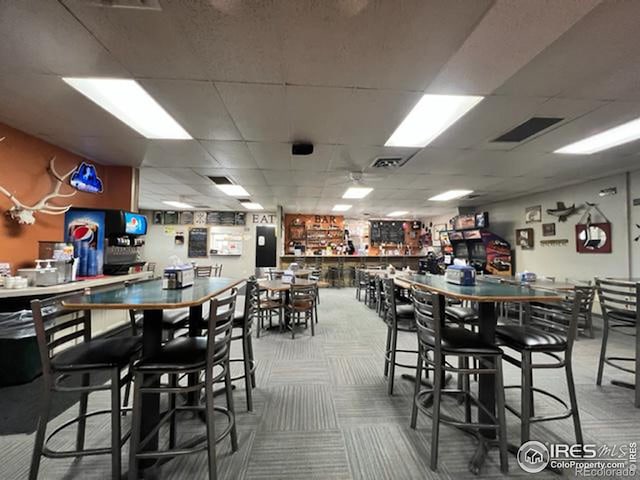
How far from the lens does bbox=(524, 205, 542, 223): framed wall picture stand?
6492mm

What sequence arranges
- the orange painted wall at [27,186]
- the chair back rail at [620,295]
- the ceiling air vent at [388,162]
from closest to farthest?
the chair back rail at [620,295] < the orange painted wall at [27,186] < the ceiling air vent at [388,162]

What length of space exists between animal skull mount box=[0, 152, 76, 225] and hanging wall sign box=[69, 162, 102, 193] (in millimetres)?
74

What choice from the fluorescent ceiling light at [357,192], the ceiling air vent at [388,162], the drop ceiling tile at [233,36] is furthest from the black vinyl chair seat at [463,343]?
the fluorescent ceiling light at [357,192]

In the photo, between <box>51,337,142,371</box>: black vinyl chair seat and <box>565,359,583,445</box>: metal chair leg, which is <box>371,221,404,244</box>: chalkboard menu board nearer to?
<box>565,359,583,445</box>: metal chair leg

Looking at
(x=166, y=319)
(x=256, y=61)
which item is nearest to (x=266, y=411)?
(x=166, y=319)

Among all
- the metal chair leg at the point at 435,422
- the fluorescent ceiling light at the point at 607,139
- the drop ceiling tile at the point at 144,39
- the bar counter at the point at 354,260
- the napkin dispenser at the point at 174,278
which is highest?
the fluorescent ceiling light at the point at 607,139

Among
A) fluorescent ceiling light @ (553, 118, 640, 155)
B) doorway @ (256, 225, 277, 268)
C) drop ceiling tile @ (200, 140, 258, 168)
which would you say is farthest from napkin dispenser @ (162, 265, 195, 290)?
doorway @ (256, 225, 277, 268)

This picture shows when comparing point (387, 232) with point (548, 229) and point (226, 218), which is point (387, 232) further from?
point (226, 218)

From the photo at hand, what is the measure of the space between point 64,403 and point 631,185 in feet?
27.6

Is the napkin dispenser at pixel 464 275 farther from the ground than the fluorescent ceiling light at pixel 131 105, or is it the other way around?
the fluorescent ceiling light at pixel 131 105

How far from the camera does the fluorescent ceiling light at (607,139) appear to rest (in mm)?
→ 3114

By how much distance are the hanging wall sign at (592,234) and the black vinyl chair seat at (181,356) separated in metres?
6.86

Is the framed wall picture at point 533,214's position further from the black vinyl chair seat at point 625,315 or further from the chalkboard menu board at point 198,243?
the chalkboard menu board at point 198,243

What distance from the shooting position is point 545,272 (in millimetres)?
6324
